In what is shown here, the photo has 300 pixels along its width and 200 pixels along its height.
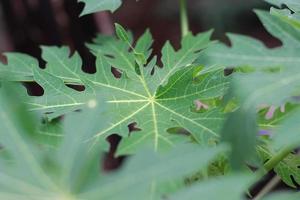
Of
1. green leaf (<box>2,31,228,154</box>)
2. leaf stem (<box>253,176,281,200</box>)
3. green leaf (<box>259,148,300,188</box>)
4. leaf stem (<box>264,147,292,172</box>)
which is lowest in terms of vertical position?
leaf stem (<box>253,176,281,200</box>)

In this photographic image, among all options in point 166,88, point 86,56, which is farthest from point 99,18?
point 166,88

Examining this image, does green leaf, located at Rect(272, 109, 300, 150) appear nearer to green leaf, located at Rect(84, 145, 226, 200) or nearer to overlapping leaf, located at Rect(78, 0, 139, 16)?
green leaf, located at Rect(84, 145, 226, 200)

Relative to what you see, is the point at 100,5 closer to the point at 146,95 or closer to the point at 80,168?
the point at 146,95

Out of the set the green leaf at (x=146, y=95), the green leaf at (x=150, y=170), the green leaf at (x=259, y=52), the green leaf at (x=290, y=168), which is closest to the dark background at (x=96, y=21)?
the green leaf at (x=146, y=95)

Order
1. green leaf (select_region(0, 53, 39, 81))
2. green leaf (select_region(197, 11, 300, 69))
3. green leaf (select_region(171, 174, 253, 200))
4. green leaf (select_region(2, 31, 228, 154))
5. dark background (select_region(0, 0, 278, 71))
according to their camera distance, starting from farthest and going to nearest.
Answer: dark background (select_region(0, 0, 278, 71)) < green leaf (select_region(0, 53, 39, 81)) < green leaf (select_region(2, 31, 228, 154)) < green leaf (select_region(197, 11, 300, 69)) < green leaf (select_region(171, 174, 253, 200))

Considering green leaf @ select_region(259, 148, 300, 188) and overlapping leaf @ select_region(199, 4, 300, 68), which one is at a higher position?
overlapping leaf @ select_region(199, 4, 300, 68)

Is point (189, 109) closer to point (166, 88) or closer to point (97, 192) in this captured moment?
point (166, 88)

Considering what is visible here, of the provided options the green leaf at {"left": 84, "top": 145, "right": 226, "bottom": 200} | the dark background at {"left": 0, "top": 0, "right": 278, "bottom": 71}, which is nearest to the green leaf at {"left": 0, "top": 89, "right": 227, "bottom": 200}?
the green leaf at {"left": 84, "top": 145, "right": 226, "bottom": 200}

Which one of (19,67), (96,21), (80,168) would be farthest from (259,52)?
(96,21)

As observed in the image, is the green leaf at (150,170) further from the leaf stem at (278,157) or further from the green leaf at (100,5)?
the green leaf at (100,5)
